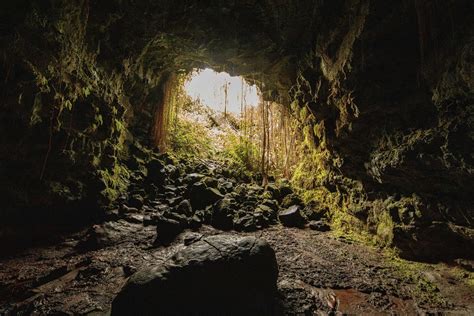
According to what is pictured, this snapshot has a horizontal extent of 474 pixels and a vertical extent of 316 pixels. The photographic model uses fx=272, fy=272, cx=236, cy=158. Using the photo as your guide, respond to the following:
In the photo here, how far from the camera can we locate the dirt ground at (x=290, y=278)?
117 inches

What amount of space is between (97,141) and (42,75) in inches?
74.4

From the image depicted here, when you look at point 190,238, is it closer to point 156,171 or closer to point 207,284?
point 207,284

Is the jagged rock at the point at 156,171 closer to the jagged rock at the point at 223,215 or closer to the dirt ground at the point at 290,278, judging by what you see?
the jagged rock at the point at 223,215

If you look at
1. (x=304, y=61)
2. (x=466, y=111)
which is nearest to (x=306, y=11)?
(x=304, y=61)

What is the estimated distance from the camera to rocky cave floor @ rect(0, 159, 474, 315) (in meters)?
2.99

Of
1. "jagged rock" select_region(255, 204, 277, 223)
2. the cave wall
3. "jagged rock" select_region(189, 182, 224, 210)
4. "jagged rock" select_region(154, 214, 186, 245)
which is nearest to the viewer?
Result: the cave wall

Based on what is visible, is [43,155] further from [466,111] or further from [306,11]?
[466,111]

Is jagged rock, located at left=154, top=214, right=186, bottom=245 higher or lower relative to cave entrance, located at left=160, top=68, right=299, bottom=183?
lower

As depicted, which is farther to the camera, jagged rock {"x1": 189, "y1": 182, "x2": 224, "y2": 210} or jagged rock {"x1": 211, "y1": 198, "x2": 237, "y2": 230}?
jagged rock {"x1": 189, "y1": 182, "x2": 224, "y2": 210}

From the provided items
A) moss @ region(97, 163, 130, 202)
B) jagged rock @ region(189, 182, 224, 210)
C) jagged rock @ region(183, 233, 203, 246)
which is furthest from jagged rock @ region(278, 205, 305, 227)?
moss @ region(97, 163, 130, 202)

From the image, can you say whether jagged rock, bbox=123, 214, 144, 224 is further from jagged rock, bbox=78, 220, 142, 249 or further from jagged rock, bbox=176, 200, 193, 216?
jagged rock, bbox=176, 200, 193, 216

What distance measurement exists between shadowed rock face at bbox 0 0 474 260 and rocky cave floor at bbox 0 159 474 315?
0.58m

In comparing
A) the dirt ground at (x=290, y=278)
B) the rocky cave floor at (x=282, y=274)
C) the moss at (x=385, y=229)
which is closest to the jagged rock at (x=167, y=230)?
the rocky cave floor at (x=282, y=274)

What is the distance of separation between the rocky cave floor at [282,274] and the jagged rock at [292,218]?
0.47 meters
